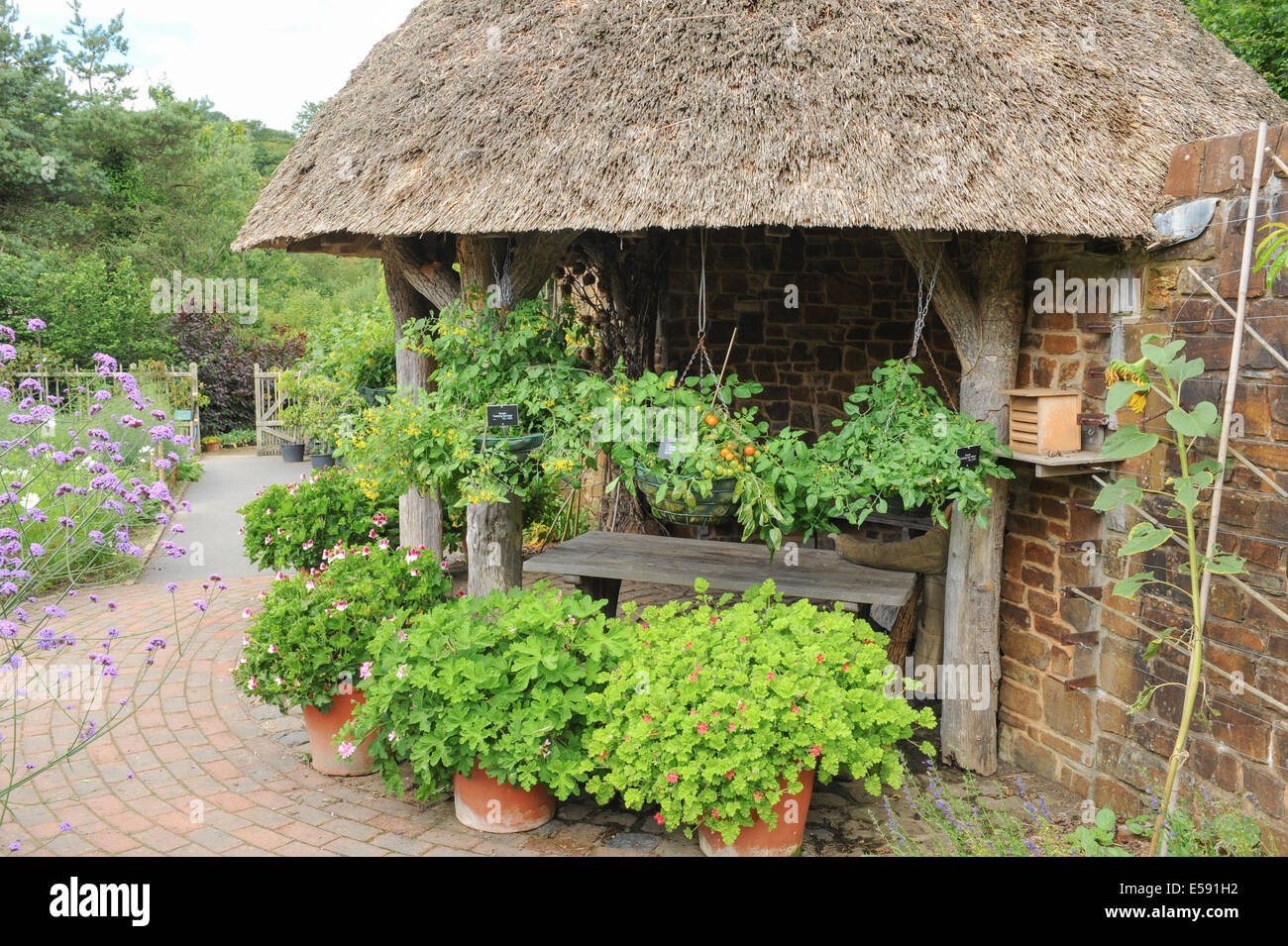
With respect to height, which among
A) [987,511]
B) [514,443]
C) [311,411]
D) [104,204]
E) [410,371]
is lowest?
[311,411]

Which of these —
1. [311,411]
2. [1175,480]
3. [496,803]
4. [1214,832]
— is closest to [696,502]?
[496,803]

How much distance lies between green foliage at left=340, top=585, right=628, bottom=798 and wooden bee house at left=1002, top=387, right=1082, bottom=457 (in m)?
2.02

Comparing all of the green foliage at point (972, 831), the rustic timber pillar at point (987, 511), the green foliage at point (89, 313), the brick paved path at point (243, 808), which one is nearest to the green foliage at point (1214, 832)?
the green foliage at point (972, 831)

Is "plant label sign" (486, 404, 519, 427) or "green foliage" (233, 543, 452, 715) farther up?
"plant label sign" (486, 404, 519, 427)

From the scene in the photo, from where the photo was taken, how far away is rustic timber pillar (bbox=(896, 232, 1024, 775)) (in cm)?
448

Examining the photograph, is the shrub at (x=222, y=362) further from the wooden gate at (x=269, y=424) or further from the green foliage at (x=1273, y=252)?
the green foliage at (x=1273, y=252)

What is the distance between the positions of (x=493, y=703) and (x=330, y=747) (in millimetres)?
1305

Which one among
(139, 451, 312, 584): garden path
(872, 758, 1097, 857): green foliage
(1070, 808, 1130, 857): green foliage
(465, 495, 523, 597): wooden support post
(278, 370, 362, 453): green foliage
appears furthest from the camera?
(278, 370, 362, 453): green foliage

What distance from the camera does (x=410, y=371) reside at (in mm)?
6086

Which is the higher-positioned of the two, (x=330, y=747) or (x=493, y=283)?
(x=493, y=283)

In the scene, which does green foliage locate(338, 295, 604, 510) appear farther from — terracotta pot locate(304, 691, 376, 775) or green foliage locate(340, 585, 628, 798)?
terracotta pot locate(304, 691, 376, 775)

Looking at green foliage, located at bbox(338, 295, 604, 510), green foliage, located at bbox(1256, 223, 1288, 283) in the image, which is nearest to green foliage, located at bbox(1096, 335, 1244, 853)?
green foliage, located at bbox(1256, 223, 1288, 283)

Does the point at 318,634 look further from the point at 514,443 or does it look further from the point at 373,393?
the point at 373,393

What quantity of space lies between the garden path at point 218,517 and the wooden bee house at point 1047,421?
412cm
